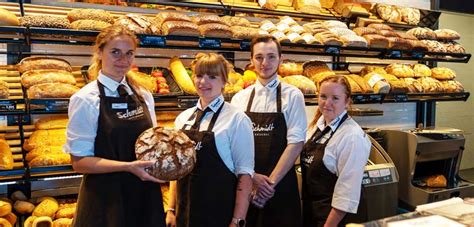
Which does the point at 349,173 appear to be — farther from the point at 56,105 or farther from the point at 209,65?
the point at 56,105

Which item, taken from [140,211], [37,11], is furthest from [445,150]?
[37,11]

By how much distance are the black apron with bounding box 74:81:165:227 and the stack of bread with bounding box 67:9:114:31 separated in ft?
2.63

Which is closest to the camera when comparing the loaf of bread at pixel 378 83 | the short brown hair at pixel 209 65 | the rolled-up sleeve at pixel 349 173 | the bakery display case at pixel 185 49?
the short brown hair at pixel 209 65

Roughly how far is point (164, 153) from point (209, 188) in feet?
1.17

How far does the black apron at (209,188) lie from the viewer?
6.62 feet

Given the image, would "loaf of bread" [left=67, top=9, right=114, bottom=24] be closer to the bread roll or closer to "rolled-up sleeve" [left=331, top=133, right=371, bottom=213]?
the bread roll

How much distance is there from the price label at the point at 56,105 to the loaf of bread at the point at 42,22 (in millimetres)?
432

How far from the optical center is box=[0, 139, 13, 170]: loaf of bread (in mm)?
2273

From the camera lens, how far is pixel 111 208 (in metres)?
1.85

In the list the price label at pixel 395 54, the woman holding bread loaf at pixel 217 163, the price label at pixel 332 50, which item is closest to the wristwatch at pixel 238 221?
the woman holding bread loaf at pixel 217 163

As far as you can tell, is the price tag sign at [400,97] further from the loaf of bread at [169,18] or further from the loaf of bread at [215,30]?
the loaf of bread at [169,18]

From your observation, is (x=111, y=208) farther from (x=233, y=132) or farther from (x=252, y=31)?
(x=252, y=31)

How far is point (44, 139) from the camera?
253 cm

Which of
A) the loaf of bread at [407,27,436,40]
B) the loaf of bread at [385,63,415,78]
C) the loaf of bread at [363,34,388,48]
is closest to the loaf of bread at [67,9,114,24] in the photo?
the loaf of bread at [363,34,388,48]
